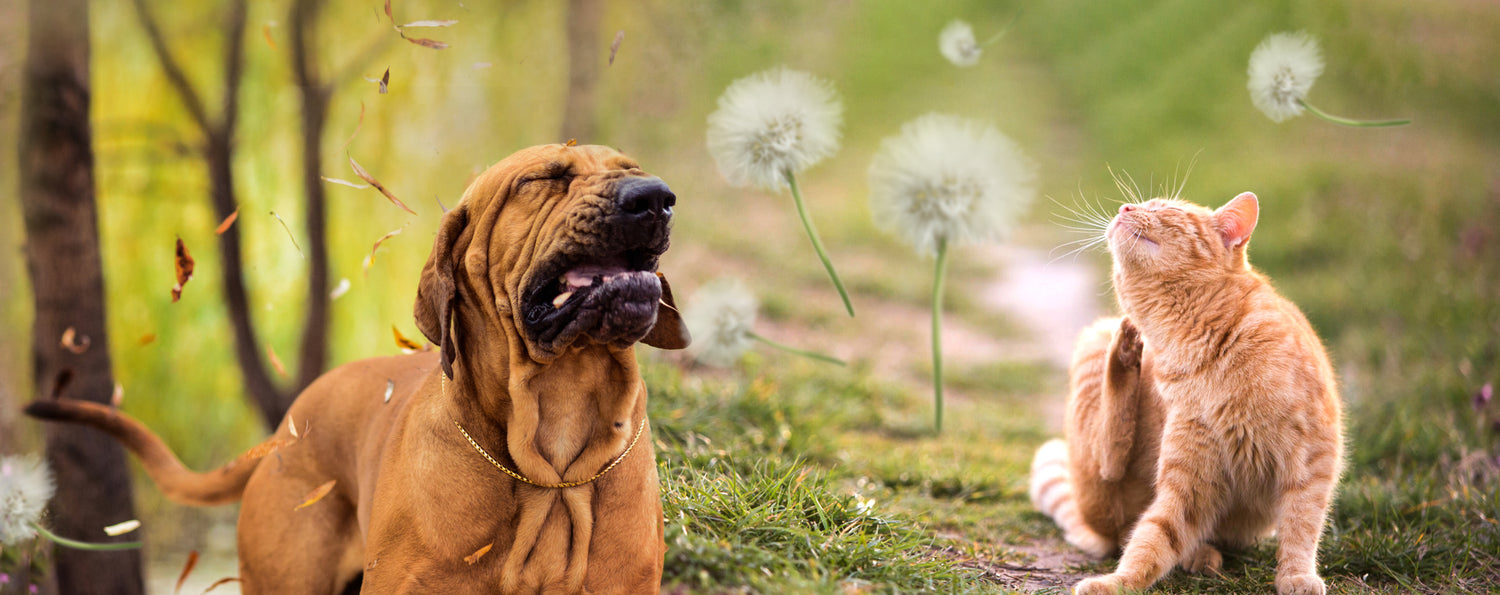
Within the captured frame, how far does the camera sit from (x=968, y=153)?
4.39 metres

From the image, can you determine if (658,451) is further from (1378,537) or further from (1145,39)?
(1145,39)

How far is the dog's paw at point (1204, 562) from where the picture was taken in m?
3.40

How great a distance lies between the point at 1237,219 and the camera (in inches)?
127

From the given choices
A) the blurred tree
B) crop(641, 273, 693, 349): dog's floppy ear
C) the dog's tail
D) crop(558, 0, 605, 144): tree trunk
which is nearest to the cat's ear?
crop(641, 273, 693, 349): dog's floppy ear

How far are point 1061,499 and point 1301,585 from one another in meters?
1.16

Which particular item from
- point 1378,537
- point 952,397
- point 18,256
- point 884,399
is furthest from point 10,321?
point 1378,537

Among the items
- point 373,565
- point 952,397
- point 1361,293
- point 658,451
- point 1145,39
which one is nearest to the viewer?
point 373,565

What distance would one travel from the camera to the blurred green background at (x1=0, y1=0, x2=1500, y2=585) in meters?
6.06

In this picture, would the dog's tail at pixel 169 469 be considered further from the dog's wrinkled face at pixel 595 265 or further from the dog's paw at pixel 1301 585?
the dog's paw at pixel 1301 585

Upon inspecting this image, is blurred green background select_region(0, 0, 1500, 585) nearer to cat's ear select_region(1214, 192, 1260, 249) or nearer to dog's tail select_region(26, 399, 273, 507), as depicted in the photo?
cat's ear select_region(1214, 192, 1260, 249)

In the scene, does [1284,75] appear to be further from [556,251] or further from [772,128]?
[556,251]

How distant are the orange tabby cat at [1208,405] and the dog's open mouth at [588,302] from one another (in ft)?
5.15

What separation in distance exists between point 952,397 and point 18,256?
5826 mm

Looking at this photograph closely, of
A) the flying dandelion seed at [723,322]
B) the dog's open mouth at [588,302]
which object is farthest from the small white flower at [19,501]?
the flying dandelion seed at [723,322]
